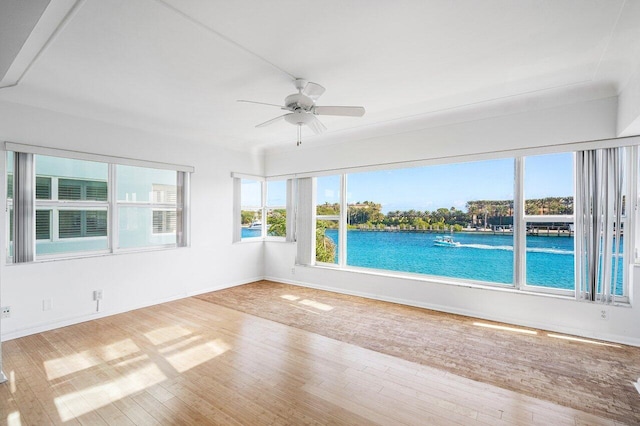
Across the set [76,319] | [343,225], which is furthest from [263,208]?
[76,319]

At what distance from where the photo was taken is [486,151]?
4113mm

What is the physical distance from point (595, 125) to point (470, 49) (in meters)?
2.04

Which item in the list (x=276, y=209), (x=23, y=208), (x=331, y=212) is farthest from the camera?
(x=276, y=209)

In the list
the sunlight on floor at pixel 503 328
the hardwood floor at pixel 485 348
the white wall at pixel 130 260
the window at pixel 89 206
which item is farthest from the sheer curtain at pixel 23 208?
the sunlight on floor at pixel 503 328

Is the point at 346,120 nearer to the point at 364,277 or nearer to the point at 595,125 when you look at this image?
the point at 364,277

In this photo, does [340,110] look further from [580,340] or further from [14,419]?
[580,340]

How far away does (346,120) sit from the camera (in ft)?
15.2

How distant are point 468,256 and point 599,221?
176 centimetres

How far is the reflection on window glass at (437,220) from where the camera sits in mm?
→ 4379

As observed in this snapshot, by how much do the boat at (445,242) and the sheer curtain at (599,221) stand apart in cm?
171

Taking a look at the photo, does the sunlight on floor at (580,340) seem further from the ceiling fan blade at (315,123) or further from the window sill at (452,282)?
the ceiling fan blade at (315,123)

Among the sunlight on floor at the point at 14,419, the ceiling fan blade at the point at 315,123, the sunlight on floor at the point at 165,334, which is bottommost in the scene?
the sunlight on floor at the point at 165,334

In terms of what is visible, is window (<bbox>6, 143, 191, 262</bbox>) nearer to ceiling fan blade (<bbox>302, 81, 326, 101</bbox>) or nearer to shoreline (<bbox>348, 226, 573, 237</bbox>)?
ceiling fan blade (<bbox>302, 81, 326, 101</bbox>)

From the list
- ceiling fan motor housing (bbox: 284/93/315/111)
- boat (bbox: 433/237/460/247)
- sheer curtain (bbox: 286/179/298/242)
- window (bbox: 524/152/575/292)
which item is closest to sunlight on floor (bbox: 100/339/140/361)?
ceiling fan motor housing (bbox: 284/93/315/111)
